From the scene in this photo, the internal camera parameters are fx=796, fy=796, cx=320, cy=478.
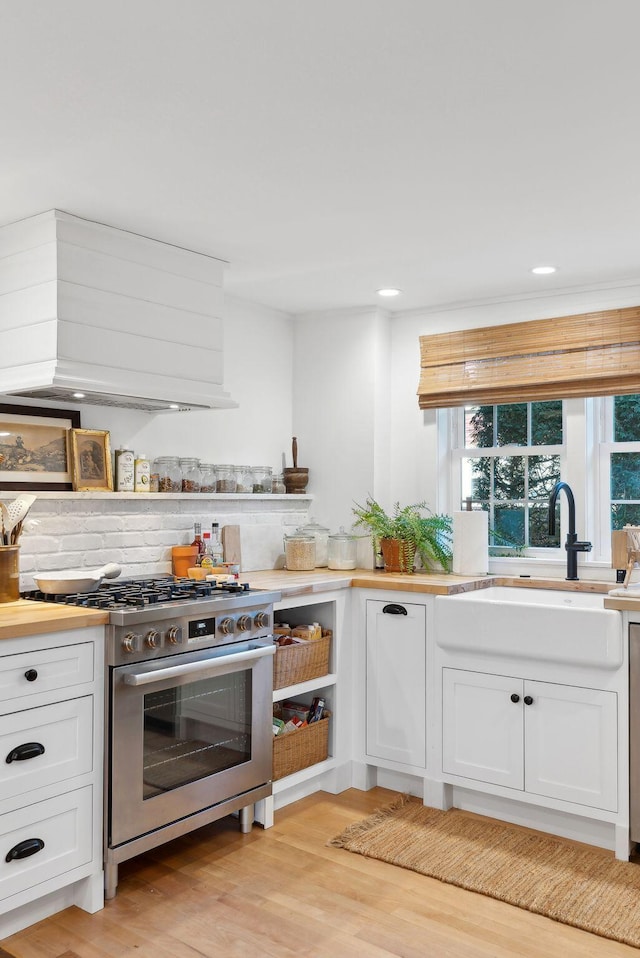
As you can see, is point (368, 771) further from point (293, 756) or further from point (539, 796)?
point (539, 796)

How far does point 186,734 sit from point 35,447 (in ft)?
4.25

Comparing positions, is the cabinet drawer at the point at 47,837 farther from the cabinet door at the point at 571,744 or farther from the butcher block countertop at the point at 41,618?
the cabinet door at the point at 571,744

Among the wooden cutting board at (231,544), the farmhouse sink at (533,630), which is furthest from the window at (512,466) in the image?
the wooden cutting board at (231,544)

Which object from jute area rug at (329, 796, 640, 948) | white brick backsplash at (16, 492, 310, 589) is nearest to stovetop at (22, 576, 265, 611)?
white brick backsplash at (16, 492, 310, 589)

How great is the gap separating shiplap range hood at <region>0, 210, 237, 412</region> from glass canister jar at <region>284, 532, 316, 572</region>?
104 centimetres

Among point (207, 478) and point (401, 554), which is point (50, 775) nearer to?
point (207, 478)

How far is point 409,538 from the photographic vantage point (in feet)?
13.2

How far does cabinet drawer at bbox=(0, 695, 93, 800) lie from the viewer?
2.33m

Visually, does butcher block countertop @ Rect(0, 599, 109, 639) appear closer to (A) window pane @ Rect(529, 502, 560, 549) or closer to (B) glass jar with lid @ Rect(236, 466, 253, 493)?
(B) glass jar with lid @ Rect(236, 466, 253, 493)

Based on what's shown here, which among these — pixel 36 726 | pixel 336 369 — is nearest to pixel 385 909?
pixel 36 726

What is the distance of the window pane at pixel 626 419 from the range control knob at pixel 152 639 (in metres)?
2.43

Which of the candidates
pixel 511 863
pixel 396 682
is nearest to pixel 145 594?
pixel 396 682

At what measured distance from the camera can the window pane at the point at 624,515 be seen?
3799 mm

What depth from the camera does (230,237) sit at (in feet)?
10.6
